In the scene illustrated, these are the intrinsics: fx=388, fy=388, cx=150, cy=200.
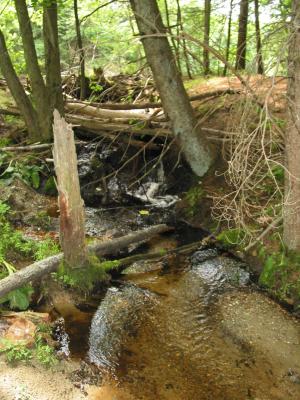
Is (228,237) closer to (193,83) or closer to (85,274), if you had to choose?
(85,274)

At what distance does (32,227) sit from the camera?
700 cm

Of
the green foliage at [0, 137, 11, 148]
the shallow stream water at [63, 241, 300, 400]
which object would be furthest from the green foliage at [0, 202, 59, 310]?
the green foliage at [0, 137, 11, 148]

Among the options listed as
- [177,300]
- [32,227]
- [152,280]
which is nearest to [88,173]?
[32,227]

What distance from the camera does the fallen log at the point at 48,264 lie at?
4.68 meters

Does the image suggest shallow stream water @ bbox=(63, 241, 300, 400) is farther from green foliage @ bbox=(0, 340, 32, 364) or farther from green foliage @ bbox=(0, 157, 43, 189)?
green foliage @ bbox=(0, 157, 43, 189)

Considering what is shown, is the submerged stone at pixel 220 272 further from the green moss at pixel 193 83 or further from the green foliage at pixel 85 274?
the green moss at pixel 193 83

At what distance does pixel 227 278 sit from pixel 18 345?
131 inches

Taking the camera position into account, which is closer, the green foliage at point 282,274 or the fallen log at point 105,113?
the green foliage at point 282,274

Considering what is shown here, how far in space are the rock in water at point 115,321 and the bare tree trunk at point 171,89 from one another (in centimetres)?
330

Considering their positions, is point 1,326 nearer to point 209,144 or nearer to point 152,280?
point 152,280

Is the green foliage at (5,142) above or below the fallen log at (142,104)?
below

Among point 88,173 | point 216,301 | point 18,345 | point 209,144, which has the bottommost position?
point 216,301

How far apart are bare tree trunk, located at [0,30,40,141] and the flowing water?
492 cm

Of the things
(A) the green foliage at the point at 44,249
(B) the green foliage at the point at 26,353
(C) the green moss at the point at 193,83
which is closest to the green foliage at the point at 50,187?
(A) the green foliage at the point at 44,249
